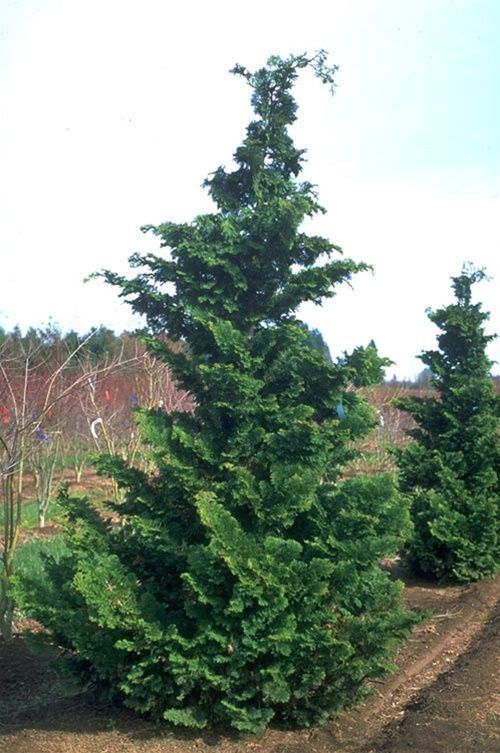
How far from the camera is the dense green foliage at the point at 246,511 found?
500 centimetres

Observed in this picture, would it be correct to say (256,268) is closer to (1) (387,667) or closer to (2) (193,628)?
(2) (193,628)

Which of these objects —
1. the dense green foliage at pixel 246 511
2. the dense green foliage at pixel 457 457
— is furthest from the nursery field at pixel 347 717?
the dense green foliage at pixel 457 457

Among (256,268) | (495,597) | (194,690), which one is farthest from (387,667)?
(495,597)

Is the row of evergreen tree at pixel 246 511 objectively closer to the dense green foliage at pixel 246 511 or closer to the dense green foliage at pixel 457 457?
the dense green foliage at pixel 246 511

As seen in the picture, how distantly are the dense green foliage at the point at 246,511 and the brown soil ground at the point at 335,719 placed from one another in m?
0.17

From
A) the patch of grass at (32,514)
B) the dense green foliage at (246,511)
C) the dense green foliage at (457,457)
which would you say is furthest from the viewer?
the patch of grass at (32,514)

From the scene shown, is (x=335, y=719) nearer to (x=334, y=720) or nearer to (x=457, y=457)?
(x=334, y=720)

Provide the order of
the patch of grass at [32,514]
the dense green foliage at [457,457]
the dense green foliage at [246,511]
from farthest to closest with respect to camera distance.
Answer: the patch of grass at [32,514], the dense green foliage at [457,457], the dense green foliage at [246,511]

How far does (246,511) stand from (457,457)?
5.49 meters

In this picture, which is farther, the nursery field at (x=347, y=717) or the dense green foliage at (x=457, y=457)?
the dense green foliage at (x=457, y=457)

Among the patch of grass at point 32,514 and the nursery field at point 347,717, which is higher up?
the patch of grass at point 32,514

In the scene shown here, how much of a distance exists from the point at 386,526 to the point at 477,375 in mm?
5554

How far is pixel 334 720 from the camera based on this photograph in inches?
218

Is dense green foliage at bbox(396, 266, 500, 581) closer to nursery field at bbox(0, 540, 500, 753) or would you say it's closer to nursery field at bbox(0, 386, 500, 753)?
nursery field at bbox(0, 386, 500, 753)
